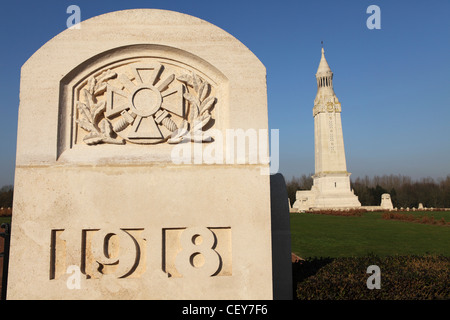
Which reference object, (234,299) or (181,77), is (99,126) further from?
(234,299)

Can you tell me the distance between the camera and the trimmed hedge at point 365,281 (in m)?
4.11

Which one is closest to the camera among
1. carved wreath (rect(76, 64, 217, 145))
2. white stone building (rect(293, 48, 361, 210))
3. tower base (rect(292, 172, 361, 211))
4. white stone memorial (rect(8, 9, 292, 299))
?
white stone memorial (rect(8, 9, 292, 299))

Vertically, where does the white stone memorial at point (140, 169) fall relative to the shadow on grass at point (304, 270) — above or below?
above

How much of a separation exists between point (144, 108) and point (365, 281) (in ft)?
11.9

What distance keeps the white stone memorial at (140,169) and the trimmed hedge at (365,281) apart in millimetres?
1259

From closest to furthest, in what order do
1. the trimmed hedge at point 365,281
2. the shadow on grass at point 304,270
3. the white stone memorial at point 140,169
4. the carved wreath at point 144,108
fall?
the white stone memorial at point 140,169 < the carved wreath at point 144,108 < the trimmed hedge at point 365,281 < the shadow on grass at point 304,270

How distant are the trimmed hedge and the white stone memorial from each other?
4.13 ft

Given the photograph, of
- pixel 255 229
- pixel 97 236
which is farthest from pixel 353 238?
pixel 97 236

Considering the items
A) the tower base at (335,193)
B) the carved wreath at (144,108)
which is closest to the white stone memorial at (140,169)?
the carved wreath at (144,108)

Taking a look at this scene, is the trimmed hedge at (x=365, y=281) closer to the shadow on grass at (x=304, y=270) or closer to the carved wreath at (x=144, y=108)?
the shadow on grass at (x=304, y=270)

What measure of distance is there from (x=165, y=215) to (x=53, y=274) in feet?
4.19

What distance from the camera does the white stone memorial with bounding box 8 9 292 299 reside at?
330 cm

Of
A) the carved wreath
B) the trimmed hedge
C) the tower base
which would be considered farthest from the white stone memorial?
the tower base

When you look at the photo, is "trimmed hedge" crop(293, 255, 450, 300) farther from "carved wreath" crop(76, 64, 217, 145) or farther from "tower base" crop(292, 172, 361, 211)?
"tower base" crop(292, 172, 361, 211)
